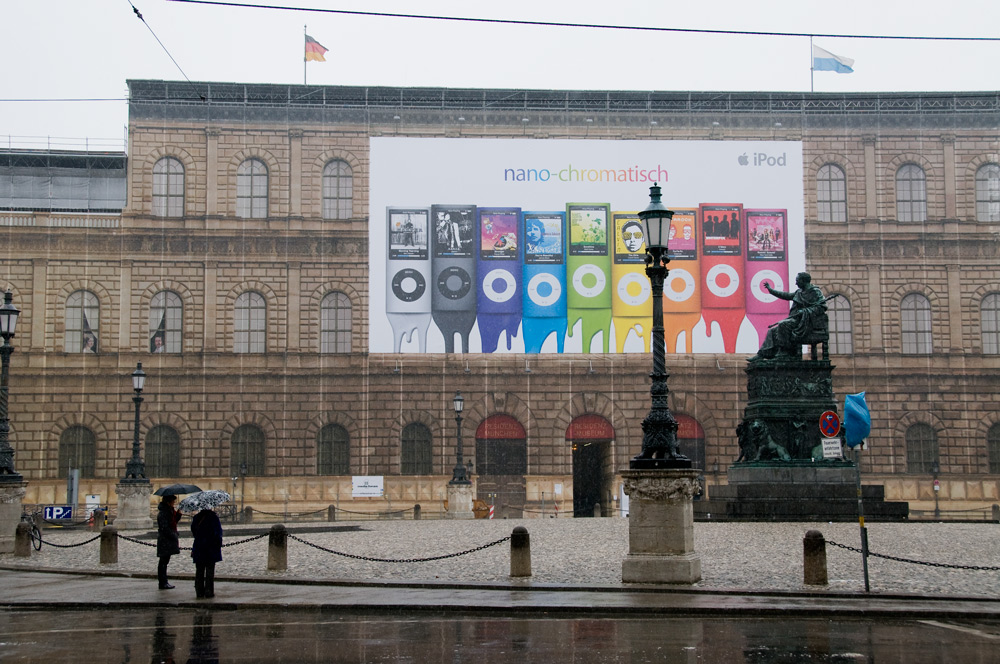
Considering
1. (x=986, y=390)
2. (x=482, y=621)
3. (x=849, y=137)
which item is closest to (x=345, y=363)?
(x=849, y=137)

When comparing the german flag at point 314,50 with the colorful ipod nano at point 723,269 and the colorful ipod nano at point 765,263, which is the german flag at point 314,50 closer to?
the colorful ipod nano at point 723,269

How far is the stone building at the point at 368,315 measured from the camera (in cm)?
4659

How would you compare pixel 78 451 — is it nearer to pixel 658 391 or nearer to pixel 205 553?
pixel 205 553

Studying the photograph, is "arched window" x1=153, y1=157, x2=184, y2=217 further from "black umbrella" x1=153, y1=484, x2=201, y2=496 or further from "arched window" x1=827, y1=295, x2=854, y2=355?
"black umbrella" x1=153, y1=484, x2=201, y2=496

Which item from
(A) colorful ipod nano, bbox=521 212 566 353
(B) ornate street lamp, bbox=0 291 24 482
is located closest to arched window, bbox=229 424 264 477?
(A) colorful ipod nano, bbox=521 212 566 353

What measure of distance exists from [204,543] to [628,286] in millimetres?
34190

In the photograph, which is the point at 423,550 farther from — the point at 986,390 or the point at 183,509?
the point at 986,390

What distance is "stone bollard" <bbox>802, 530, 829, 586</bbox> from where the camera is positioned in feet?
50.8

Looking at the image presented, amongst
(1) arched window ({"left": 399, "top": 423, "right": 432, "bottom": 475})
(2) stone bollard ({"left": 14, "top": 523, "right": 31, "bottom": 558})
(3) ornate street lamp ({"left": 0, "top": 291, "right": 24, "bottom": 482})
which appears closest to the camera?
(2) stone bollard ({"left": 14, "top": 523, "right": 31, "bottom": 558})

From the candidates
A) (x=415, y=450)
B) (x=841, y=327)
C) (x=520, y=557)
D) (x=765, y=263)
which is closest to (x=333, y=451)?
(x=415, y=450)

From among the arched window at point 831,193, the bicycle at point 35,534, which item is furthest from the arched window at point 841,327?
the bicycle at point 35,534

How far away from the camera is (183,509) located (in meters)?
15.7

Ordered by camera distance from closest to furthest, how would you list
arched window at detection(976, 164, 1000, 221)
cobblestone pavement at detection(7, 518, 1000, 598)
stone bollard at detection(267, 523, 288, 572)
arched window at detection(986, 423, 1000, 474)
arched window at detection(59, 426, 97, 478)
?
cobblestone pavement at detection(7, 518, 1000, 598) → stone bollard at detection(267, 523, 288, 572) → arched window at detection(59, 426, 97, 478) → arched window at detection(986, 423, 1000, 474) → arched window at detection(976, 164, 1000, 221)

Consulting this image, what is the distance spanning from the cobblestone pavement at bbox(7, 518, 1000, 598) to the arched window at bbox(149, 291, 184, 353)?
19067 mm
